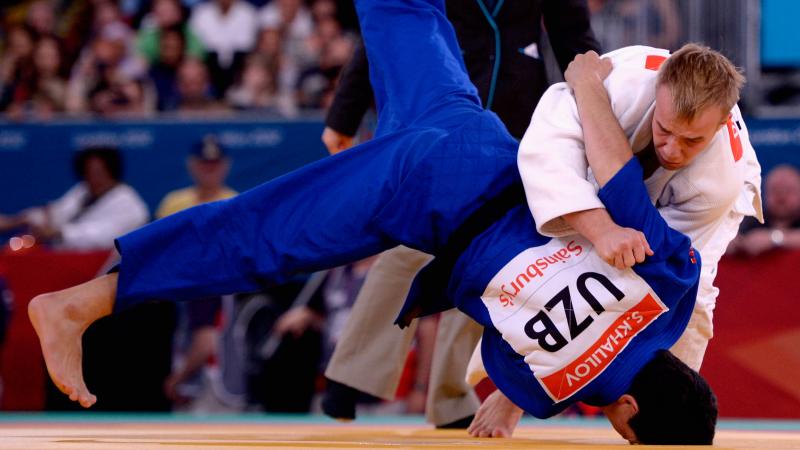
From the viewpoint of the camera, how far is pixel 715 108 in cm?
290

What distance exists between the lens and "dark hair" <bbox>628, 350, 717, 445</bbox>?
2.94 m

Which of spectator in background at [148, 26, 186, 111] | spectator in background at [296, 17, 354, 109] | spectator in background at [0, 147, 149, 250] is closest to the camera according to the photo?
spectator in background at [0, 147, 149, 250]

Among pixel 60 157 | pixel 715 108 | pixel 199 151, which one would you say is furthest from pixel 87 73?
pixel 715 108

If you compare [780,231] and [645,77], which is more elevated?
[645,77]

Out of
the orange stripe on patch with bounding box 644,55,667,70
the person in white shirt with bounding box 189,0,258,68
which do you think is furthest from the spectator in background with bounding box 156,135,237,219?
the orange stripe on patch with bounding box 644,55,667,70

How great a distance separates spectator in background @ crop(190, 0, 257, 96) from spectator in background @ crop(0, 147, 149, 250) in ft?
6.16

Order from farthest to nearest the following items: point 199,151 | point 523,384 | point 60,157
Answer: point 60,157 → point 199,151 → point 523,384

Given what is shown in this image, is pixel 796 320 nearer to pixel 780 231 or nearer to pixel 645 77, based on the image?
pixel 780 231

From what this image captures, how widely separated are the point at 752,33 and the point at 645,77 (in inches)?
209

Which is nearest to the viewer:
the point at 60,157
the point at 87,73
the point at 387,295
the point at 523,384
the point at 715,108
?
the point at 715,108

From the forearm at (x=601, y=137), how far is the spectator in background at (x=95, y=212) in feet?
17.2

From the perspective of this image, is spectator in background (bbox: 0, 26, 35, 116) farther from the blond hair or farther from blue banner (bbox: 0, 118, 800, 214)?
the blond hair

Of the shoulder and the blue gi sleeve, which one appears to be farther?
the shoulder

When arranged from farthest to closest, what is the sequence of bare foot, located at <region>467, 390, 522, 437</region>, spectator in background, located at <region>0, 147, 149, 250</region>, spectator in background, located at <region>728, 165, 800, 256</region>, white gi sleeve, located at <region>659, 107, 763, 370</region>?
spectator in background, located at <region>0, 147, 149, 250</region> → spectator in background, located at <region>728, 165, 800, 256</region> → bare foot, located at <region>467, 390, 522, 437</region> → white gi sleeve, located at <region>659, 107, 763, 370</region>
